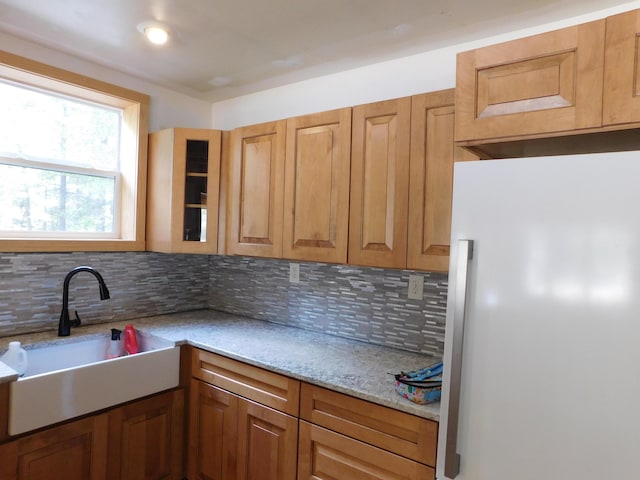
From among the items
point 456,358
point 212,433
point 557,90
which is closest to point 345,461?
point 456,358

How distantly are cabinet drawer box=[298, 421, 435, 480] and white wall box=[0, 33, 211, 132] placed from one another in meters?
2.02

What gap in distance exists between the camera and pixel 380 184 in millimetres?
1758

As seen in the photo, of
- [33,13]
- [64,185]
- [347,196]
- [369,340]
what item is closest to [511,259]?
[347,196]

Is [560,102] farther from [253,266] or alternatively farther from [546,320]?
[253,266]

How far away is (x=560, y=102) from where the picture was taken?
1.16 metres

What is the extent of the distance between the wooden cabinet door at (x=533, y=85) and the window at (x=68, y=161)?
193 centimetres

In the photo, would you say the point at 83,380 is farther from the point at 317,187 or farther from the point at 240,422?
the point at 317,187

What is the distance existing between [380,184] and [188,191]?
120 cm

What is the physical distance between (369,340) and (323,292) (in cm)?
37

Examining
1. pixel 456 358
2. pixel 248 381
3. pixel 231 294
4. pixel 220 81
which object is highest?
pixel 220 81

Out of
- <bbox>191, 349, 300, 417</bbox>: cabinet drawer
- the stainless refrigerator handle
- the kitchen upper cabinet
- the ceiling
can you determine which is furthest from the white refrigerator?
the kitchen upper cabinet

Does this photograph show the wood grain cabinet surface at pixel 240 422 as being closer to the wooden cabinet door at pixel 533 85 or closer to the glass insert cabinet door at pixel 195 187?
the glass insert cabinet door at pixel 195 187

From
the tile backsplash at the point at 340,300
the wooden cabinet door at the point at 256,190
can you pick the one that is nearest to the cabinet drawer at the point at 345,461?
the tile backsplash at the point at 340,300

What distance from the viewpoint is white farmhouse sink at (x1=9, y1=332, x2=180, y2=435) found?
1575mm
